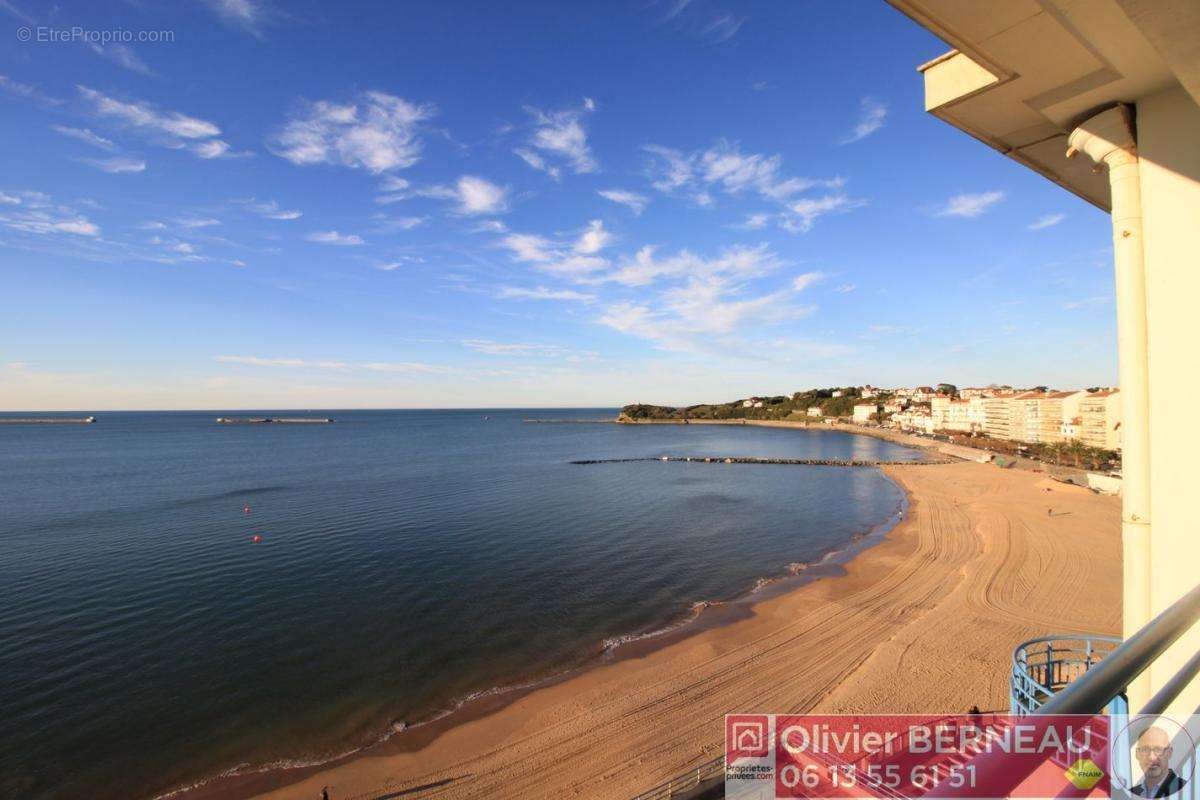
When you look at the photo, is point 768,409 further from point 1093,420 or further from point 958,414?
point 1093,420

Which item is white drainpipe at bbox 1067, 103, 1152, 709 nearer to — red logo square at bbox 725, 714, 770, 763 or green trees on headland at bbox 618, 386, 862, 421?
red logo square at bbox 725, 714, 770, 763

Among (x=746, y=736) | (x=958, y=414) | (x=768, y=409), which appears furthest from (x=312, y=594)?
(x=768, y=409)

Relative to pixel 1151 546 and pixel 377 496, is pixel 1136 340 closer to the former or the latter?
pixel 1151 546

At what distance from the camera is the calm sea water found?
1320 centimetres

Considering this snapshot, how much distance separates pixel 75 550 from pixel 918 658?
3848 centimetres

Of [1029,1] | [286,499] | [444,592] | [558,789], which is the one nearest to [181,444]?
[286,499]

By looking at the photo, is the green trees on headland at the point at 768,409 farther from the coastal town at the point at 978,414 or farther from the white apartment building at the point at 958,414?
the white apartment building at the point at 958,414

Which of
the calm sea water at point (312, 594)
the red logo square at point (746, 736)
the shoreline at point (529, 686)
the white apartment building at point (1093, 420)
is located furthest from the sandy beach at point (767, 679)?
the white apartment building at point (1093, 420)

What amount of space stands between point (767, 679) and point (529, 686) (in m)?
6.80

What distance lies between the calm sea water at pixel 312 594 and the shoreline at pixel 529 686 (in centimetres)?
35

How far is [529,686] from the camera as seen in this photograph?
49.5 feet

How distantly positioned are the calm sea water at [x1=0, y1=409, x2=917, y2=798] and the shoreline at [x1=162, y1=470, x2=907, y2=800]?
347 millimetres

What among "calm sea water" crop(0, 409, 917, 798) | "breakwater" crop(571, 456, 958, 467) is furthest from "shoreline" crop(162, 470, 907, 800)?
"breakwater" crop(571, 456, 958, 467)

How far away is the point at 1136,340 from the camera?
12.4 feet
